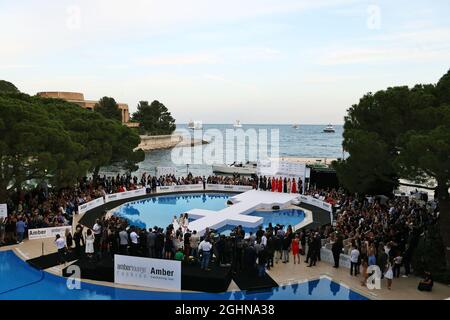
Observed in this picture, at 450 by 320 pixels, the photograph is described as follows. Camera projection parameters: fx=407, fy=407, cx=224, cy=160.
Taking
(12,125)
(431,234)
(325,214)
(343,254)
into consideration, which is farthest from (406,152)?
(12,125)

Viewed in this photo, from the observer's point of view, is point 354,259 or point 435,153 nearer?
point 435,153

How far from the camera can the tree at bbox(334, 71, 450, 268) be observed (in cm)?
1154

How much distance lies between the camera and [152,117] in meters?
100

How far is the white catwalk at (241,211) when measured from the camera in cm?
2018

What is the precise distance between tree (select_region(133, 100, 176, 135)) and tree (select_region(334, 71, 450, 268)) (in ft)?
278

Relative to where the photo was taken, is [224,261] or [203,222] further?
[203,222]

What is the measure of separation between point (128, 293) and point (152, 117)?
298 feet

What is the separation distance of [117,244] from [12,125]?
29.0ft

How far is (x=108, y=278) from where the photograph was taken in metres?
12.4

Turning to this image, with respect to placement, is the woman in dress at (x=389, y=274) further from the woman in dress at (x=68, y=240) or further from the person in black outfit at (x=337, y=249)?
the woman in dress at (x=68, y=240)

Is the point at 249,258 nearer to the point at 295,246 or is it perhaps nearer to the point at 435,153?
the point at 295,246

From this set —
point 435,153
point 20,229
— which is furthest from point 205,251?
point 20,229
